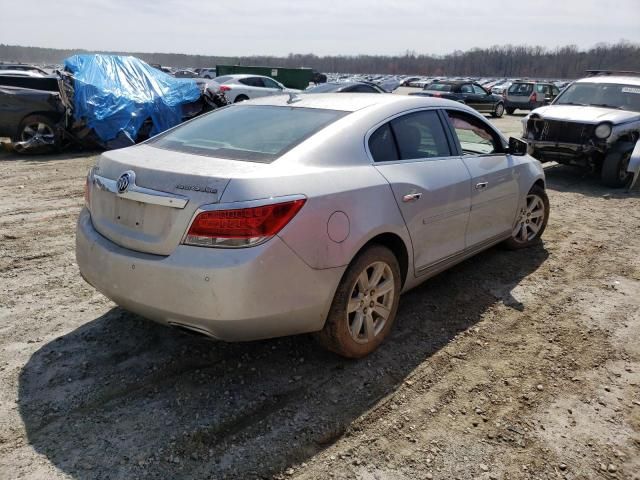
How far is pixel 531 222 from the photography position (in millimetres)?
5586

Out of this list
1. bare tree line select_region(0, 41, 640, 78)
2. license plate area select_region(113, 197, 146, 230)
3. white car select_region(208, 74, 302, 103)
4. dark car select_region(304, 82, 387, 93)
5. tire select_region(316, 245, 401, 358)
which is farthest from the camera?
bare tree line select_region(0, 41, 640, 78)

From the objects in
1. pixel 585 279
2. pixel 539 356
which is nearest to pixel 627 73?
pixel 585 279

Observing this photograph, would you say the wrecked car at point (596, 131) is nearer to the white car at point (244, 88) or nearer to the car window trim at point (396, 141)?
the car window trim at point (396, 141)

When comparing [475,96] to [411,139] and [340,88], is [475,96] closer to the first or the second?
[340,88]

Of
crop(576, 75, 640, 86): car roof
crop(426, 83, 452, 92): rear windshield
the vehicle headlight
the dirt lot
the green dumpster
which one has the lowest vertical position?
the dirt lot

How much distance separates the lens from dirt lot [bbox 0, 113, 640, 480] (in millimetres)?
2545

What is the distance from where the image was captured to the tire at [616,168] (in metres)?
8.90

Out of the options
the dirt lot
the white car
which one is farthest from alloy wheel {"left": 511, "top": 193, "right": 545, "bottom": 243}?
the white car

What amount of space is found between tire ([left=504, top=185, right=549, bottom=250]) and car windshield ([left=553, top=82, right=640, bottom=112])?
221 inches

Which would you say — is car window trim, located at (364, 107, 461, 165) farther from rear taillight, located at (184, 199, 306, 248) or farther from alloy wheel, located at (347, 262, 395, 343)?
rear taillight, located at (184, 199, 306, 248)

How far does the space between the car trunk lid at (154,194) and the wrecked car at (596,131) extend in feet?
25.6

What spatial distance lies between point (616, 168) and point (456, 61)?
145333 mm

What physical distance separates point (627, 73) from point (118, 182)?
11448mm

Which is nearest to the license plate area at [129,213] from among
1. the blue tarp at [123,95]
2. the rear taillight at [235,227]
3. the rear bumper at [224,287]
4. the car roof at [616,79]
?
the rear bumper at [224,287]
